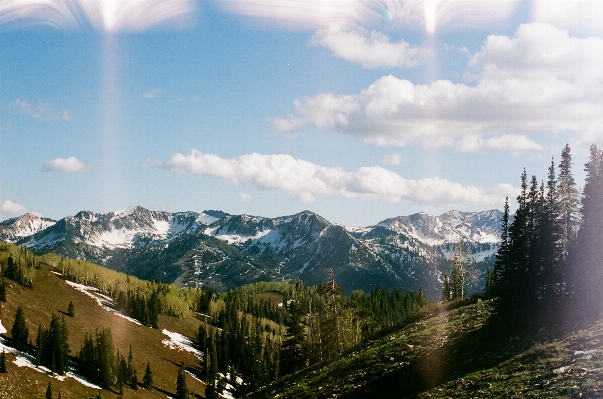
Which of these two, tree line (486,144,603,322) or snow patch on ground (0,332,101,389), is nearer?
tree line (486,144,603,322)

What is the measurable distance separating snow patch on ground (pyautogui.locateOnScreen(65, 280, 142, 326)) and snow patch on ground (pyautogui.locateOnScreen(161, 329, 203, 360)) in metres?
12.1

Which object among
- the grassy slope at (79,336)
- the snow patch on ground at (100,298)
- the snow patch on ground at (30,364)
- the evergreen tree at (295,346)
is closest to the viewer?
the evergreen tree at (295,346)

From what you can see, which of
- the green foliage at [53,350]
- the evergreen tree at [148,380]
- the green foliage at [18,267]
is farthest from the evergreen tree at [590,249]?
the green foliage at [18,267]

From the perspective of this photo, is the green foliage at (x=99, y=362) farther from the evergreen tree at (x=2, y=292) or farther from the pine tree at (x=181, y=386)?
the evergreen tree at (x=2, y=292)

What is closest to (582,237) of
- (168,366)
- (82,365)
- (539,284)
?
(539,284)

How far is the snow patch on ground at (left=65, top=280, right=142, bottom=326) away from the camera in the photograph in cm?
16425

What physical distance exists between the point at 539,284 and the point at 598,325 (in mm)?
9569

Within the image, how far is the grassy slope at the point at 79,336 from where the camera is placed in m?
94.6

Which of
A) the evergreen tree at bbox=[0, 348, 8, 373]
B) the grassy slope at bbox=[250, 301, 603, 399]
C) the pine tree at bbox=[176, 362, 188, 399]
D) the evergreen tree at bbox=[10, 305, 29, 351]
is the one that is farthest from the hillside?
the grassy slope at bbox=[250, 301, 603, 399]

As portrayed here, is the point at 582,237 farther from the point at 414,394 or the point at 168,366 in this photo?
the point at 168,366

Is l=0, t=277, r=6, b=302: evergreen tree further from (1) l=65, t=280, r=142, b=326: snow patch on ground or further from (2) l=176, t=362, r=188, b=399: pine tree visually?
(2) l=176, t=362, r=188, b=399: pine tree

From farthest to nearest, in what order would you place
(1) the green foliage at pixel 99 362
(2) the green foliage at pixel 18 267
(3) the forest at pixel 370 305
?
(2) the green foliage at pixel 18 267 → (1) the green foliage at pixel 99 362 → (3) the forest at pixel 370 305

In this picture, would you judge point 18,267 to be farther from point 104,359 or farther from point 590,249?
point 590,249

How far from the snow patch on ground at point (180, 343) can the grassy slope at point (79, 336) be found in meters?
2.78
